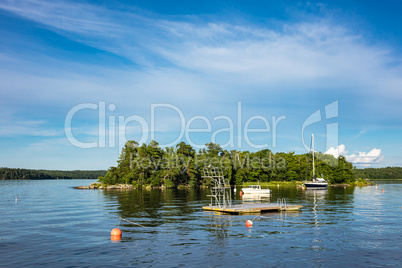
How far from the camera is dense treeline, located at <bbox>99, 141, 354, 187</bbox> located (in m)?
165

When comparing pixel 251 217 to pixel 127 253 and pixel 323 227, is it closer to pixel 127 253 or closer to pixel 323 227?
pixel 323 227

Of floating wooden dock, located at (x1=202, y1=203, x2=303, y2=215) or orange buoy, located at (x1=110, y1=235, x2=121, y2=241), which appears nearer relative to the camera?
orange buoy, located at (x1=110, y1=235, x2=121, y2=241)

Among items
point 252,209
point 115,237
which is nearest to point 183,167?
point 252,209

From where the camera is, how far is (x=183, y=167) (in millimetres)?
168375

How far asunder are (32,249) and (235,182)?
15997cm

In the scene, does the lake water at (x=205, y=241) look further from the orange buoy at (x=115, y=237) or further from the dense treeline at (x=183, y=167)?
the dense treeline at (x=183, y=167)

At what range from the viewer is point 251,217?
167 ft

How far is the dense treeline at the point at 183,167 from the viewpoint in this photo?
541 feet

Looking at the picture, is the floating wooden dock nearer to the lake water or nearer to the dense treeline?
the lake water

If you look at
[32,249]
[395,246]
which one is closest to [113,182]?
[32,249]

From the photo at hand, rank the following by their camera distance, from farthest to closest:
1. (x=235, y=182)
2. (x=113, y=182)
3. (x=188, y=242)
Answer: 1. (x=235, y=182)
2. (x=113, y=182)
3. (x=188, y=242)

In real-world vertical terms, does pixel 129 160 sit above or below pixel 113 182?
above

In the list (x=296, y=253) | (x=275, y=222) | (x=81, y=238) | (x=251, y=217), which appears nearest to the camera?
(x=296, y=253)

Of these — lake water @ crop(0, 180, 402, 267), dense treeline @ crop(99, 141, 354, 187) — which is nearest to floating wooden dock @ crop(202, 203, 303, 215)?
lake water @ crop(0, 180, 402, 267)
